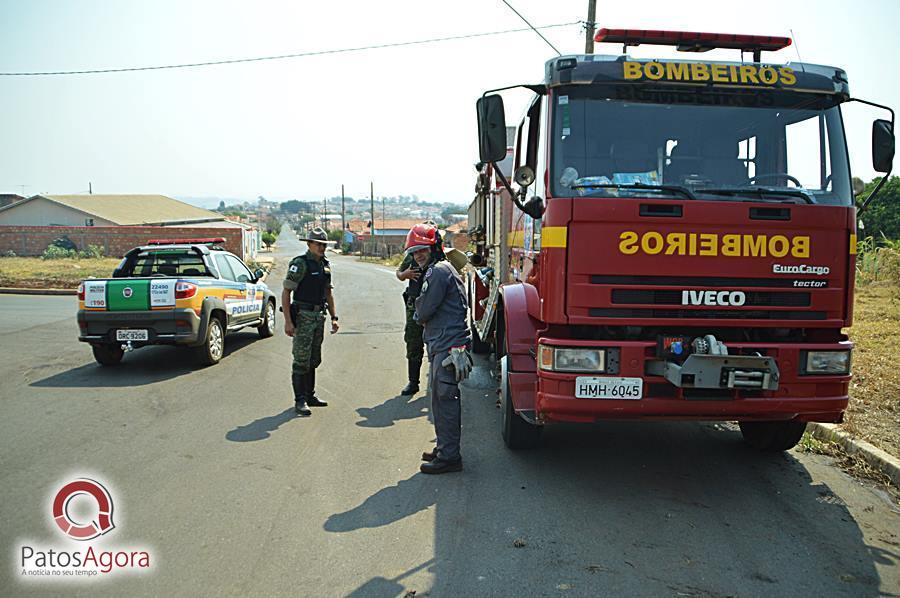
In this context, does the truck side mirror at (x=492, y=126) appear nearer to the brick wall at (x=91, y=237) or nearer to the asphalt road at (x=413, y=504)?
the asphalt road at (x=413, y=504)

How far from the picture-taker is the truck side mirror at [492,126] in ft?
15.9

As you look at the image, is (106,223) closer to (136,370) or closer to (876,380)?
(136,370)

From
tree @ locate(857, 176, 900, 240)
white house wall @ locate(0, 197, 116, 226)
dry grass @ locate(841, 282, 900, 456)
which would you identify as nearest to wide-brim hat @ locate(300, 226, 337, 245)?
dry grass @ locate(841, 282, 900, 456)

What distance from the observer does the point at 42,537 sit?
13.6ft

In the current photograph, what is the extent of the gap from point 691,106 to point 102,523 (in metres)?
4.89

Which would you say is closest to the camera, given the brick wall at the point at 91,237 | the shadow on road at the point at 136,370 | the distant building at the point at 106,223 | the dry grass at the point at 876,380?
the dry grass at the point at 876,380

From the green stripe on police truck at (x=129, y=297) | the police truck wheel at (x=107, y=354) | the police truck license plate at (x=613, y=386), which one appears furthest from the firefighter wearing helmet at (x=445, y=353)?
the police truck wheel at (x=107, y=354)

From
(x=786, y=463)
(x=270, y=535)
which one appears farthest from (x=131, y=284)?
(x=786, y=463)

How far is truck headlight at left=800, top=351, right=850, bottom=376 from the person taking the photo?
4602 millimetres

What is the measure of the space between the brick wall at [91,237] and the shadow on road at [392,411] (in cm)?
3428

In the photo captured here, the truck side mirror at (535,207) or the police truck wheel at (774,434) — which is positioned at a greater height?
the truck side mirror at (535,207)

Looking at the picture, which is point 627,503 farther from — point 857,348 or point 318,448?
point 857,348

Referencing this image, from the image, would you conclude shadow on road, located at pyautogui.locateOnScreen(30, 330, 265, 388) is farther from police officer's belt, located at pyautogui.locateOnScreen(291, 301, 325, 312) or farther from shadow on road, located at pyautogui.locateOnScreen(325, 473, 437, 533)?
shadow on road, located at pyautogui.locateOnScreen(325, 473, 437, 533)

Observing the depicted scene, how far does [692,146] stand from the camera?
195 inches
